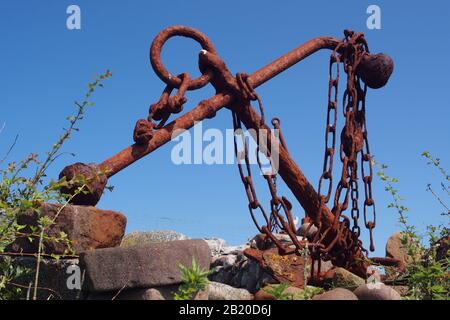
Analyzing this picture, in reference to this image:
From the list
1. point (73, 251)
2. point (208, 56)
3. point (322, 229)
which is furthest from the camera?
point (322, 229)

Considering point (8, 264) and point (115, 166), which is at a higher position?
point (115, 166)

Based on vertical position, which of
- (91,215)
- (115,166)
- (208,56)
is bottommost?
(91,215)

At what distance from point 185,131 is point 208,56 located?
786 millimetres

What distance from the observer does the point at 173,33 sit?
5145 millimetres

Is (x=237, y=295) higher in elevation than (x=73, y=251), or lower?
lower

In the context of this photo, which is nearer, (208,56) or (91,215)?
(91,215)

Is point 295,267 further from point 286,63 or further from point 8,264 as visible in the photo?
point 8,264
